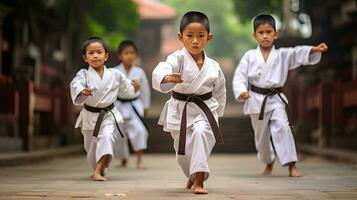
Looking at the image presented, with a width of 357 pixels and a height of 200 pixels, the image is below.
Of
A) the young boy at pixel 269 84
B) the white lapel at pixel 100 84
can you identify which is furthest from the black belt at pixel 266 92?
the white lapel at pixel 100 84

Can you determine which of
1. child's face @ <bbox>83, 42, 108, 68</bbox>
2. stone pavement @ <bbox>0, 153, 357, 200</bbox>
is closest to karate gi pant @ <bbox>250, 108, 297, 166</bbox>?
stone pavement @ <bbox>0, 153, 357, 200</bbox>

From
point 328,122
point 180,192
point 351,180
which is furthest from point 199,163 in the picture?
point 328,122

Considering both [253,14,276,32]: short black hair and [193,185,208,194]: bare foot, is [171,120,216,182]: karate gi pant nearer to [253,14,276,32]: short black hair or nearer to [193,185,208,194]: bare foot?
[193,185,208,194]: bare foot

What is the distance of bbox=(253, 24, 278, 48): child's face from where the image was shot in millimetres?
8328

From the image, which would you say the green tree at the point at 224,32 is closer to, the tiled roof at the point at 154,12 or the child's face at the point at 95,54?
the tiled roof at the point at 154,12

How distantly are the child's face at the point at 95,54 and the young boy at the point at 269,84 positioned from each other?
166 cm

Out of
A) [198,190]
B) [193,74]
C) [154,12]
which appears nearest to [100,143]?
[193,74]

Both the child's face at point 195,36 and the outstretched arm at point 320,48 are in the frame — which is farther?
the outstretched arm at point 320,48

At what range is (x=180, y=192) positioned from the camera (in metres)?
6.07

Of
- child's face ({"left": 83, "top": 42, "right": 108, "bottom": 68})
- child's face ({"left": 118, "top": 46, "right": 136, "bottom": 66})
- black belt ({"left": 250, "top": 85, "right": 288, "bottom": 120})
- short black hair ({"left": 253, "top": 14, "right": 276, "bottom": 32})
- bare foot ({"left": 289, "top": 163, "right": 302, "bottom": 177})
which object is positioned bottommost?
bare foot ({"left": 289, "top": 163, "right": 302, "bottom": 177})

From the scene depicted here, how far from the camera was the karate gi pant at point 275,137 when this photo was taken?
8320 mm

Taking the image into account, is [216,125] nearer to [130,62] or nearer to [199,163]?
[199,163]

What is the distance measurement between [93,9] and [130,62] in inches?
801

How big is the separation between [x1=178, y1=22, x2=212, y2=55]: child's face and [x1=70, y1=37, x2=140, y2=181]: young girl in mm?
1896
